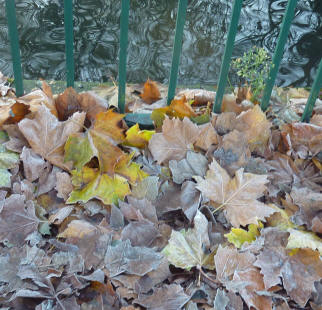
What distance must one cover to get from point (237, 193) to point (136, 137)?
0.44 meters

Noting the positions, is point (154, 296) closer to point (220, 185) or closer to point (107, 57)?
point (220, 185)

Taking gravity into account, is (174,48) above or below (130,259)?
above

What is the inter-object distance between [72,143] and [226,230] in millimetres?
601

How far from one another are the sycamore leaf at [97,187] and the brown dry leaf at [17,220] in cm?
13

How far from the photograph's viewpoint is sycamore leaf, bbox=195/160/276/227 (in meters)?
1.29

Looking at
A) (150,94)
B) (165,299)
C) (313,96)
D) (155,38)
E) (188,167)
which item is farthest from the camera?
(155,38)

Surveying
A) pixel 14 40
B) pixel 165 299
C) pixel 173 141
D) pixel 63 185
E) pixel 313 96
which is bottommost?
pixel 165 299

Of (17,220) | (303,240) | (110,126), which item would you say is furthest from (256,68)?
(17,220)

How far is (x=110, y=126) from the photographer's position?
146cm

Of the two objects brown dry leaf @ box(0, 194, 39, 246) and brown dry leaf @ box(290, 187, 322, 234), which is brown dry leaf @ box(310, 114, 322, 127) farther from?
brown dry leaf @ box(0, 194, 39, 246)

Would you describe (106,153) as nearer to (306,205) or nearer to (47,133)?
(47,133)

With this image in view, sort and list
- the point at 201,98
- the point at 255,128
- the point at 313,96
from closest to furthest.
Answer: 1. the point at 255,128
2. the point at 313,96
3. the point at 201,98

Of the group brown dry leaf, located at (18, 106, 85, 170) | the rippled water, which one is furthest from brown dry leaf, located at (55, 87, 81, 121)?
the rippled water

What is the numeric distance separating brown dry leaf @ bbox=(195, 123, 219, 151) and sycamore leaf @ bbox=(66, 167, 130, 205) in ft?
1.10
